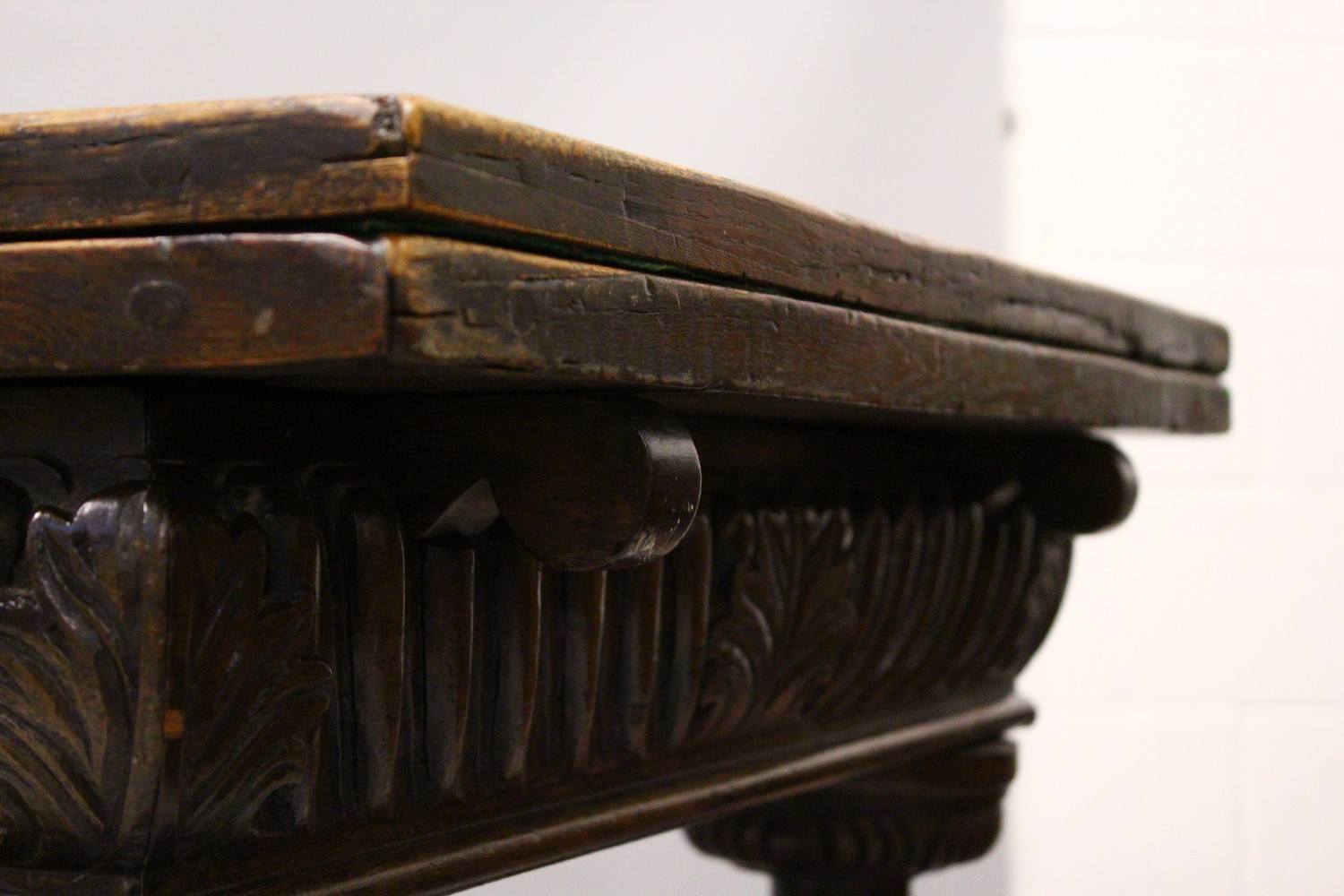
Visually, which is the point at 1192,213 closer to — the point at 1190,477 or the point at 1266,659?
the point at 1190,477

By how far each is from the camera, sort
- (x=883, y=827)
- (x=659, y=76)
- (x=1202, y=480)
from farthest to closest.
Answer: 1. (x=1202, y=480)
2. (x=659, y=76)
3. (x=883, y=827)

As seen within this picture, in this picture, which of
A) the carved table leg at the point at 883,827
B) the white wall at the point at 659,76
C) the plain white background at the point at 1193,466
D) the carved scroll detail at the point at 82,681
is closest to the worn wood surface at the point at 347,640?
the carved scroll detail at the point at 82,681

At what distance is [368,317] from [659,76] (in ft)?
3.34

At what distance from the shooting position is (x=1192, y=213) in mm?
1496

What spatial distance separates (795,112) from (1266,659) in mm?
660

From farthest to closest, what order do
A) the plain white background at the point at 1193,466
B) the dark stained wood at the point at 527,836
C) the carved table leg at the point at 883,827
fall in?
1. the plain white background at the point at 1193,466
2. the carved table leg at the point at 883,827
3. the dark stained wood at the point at 527,836

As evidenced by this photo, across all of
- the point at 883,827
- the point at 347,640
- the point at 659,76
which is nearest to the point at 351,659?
the point at 347,640

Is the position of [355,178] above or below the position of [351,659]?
above

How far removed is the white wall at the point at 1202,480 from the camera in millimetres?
1482

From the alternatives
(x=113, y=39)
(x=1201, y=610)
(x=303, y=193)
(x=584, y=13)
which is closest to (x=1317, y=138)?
(x=1201, y=610)

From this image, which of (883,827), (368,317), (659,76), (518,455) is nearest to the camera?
(368,317)

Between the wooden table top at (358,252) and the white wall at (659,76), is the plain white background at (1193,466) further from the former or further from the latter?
the wooden table top at (358,252)

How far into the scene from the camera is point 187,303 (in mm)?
342

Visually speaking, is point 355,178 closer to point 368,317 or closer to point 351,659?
point 368,317
